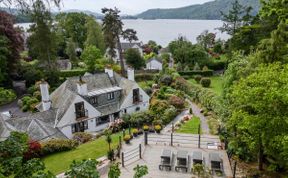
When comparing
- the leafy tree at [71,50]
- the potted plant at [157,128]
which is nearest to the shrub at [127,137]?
the potted plant at [157,128]

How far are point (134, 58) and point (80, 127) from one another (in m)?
29.0

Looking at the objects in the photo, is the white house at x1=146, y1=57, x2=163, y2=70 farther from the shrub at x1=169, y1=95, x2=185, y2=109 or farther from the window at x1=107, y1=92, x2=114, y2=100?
the window at x1=107, y1=92, x2=114, y2=100

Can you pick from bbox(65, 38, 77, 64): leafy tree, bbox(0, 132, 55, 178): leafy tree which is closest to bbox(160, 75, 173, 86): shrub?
bbox(65, 38, 77, 64): leafy tree

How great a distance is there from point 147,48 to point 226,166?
7118cm

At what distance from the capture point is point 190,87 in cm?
4203

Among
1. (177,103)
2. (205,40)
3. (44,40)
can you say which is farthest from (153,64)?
(177,103)

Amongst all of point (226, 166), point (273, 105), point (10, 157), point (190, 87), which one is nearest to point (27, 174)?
point (10, 157)

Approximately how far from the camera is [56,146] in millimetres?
23766

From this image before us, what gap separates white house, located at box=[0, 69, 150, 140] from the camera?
26.7 metres

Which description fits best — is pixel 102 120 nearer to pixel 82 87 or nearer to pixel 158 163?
pixel 82 87

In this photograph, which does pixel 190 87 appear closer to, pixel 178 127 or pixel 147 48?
pixel 178 127

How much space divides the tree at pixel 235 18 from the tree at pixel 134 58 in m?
16.4

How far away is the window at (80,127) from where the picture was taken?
29388mm

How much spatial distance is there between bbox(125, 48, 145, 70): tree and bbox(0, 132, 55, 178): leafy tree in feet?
163
